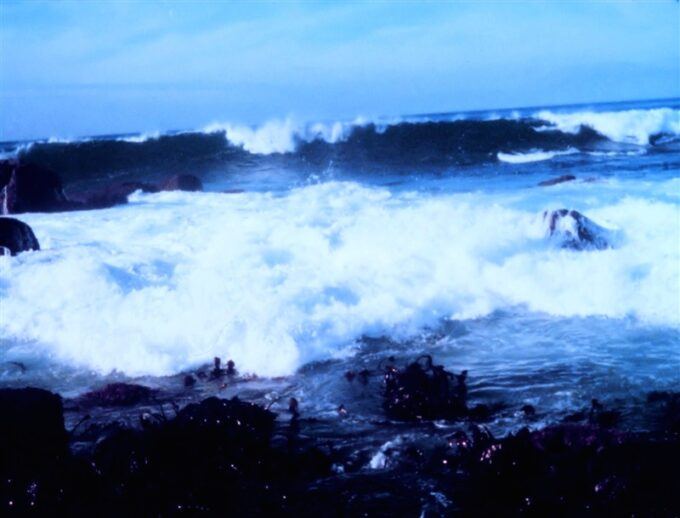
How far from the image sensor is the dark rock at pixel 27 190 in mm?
15695

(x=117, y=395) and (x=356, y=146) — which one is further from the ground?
(x=356, y=146)

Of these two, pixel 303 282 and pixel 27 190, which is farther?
pixel 27 190

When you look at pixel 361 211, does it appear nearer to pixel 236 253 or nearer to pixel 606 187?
pixel 236 253

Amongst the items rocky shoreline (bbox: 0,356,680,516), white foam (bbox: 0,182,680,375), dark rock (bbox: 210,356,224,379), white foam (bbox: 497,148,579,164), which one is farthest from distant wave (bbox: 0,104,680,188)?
rocky shoreline (bbox: 0,356,680,516)

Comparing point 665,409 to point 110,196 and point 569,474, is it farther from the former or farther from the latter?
point 110,196

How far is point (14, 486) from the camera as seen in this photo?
138 inches

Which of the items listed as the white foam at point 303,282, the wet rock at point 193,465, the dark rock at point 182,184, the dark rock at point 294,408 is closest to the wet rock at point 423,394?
the dark rock at point 294,408

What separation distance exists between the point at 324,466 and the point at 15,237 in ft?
26.3

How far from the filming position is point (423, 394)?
4691 millimetres

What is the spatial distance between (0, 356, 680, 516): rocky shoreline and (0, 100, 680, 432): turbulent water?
673 mm

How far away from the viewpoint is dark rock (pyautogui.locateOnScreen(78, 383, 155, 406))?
16.5 ft

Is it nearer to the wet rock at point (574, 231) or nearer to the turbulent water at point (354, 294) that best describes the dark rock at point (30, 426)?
the turbulent water at point (354, 294)

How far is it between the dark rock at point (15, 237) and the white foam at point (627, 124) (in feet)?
85.2

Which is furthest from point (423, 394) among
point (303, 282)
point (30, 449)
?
point (303, 282)
